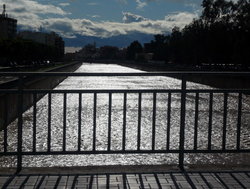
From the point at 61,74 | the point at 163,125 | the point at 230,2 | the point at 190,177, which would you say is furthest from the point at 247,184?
the point at 230,2

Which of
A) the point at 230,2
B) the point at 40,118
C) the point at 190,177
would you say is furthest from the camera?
the point at 230,2

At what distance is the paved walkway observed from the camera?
17.0 ft

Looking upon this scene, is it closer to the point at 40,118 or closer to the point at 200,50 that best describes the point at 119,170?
the point at 40,118

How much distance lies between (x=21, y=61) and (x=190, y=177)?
74.6m

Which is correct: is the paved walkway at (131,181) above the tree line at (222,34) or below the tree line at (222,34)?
below

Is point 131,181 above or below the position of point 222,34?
below

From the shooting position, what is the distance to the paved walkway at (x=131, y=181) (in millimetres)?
5168

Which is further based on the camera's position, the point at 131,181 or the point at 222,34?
the point at 222,34

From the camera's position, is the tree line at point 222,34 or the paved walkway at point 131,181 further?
the tree line at point 222,34

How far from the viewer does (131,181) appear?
5359mm

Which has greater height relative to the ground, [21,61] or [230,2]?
[230,2]

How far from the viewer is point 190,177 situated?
562 centimetres

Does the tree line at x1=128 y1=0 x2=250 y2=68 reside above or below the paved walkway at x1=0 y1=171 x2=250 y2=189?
above

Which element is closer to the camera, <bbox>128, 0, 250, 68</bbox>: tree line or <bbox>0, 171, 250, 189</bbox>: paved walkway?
<bbox>0, 171, 250, 189</bbox>: paved walkway
